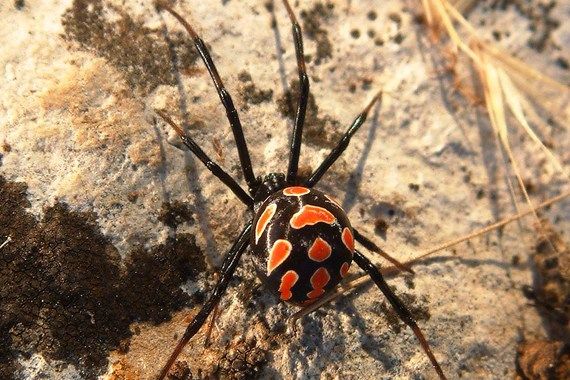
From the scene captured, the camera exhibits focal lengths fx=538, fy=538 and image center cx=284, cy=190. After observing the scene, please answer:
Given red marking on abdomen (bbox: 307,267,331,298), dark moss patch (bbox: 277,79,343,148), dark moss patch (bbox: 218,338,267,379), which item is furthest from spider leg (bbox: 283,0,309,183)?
dark moss patch (bbox: 218,338,267,379)

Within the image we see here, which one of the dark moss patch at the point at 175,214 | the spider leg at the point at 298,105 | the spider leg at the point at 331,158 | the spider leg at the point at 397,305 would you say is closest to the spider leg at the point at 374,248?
the spider leg at the point at 397,305

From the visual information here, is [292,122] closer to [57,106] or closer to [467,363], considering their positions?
[57,106]

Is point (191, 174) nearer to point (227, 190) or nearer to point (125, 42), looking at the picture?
point (227, 190)

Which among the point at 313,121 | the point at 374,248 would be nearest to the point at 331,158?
the point at 313,121

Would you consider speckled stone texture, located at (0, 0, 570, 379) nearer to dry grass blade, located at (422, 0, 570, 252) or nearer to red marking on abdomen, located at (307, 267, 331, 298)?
dry grass blade, located at (422, 0, 570, 252)

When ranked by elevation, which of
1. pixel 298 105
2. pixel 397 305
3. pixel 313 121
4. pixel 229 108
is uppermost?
pixel 229 108

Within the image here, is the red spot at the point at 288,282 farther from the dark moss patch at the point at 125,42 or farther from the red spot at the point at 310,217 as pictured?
the dark moss patch at the point at 125,42
